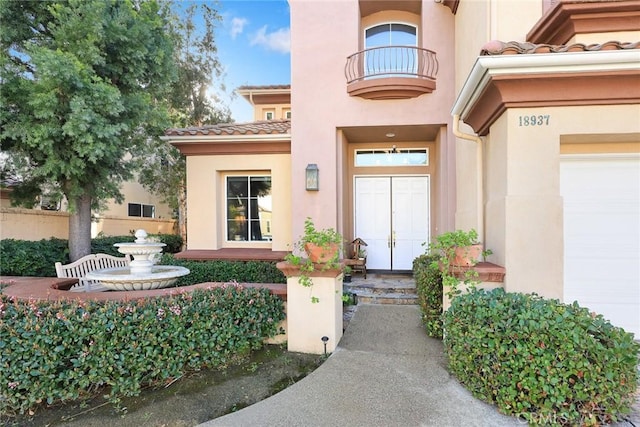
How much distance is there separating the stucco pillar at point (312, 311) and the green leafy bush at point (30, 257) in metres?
6.90

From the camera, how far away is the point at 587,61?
141 inches

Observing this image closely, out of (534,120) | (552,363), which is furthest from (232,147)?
(552,363)

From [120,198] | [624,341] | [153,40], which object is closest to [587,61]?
[624,341]

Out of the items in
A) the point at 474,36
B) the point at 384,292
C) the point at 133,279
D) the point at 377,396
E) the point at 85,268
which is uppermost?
the point at 474,36

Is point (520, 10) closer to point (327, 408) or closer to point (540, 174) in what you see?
point (540, 174)

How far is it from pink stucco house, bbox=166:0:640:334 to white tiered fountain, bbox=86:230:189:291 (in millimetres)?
3659

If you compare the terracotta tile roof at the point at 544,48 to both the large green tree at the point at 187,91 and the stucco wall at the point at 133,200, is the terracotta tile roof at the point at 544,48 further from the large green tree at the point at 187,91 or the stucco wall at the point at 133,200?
the stucco wall at the point at 133,200

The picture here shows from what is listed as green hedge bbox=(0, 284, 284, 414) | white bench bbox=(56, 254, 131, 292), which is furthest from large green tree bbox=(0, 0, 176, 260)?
green hedge bbox=(0, 284, 284, 414)

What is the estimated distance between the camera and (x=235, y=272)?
7906 millimetres

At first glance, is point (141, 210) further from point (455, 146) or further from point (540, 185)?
point (540, 185)

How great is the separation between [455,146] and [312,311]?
17.0 feet

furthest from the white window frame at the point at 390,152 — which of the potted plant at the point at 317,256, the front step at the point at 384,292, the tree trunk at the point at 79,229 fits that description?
the tree trunk at the point at 79,229

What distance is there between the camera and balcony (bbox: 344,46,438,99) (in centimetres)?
738

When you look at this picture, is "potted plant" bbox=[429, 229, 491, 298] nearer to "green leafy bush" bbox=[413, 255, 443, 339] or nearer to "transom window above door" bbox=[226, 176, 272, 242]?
"green leafy bush" bbox=[413, 255, 443, 339]
